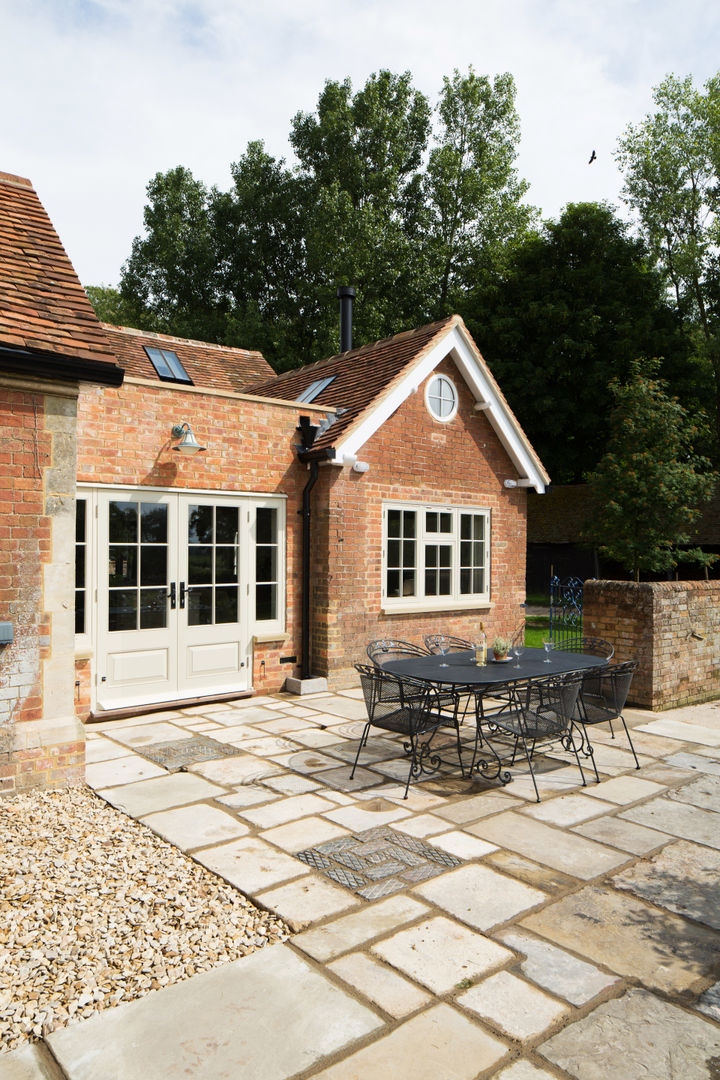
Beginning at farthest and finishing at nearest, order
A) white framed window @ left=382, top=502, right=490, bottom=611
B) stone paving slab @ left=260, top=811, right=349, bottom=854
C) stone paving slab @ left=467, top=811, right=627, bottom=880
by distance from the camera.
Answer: white framed window @ left=382, top=502, right=490, bottom=611
stone paving slab @ left=260, top=811, right=349, bottom=854
stone paving slab @ left=467, top=811, right=627, bottom=880

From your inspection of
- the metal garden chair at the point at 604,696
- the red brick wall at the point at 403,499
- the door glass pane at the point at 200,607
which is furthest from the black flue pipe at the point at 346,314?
the metal garden chair at the point at 604,696

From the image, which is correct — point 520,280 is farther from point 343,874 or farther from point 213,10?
point 343,874

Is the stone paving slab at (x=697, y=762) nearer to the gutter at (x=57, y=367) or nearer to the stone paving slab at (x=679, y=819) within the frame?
the stone paving slab at (x=679, y=819)

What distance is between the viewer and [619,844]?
15.1 ft

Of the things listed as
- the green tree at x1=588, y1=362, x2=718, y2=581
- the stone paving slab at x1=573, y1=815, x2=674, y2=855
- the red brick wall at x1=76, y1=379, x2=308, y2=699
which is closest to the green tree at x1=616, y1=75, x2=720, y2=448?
the green tree at x1=588, y1=362, x2=718, y2=581

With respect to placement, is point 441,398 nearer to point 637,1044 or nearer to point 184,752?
point 184,752

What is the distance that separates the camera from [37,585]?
217 inches

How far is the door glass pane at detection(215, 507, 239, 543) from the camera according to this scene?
28.9 feet

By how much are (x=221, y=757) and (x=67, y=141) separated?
7.48m

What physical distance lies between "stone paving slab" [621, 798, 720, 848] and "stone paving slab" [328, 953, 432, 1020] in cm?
257

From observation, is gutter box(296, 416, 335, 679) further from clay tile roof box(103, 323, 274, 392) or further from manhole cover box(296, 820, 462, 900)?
manhole cover box(296, 820, 462, 900)

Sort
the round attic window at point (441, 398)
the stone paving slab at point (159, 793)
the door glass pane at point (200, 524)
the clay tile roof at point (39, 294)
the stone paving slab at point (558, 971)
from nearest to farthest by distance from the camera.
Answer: the stone paving slab at point (558, 971)
the stone paving slab at point (159, 793)
the clay tile roof at point (39, 294)
the door glass pane at point (200, 524)
the round attic window at point (441, 398)

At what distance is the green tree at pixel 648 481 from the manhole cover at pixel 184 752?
13.5m

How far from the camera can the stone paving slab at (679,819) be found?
15.6ft
